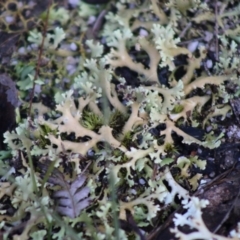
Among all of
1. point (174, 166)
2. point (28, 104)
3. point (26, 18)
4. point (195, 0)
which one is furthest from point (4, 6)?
point (174, 166)

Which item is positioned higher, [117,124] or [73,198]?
[117,124]

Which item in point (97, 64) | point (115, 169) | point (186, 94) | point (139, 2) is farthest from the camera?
point (139, 2)

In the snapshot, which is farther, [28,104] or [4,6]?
[4,6]

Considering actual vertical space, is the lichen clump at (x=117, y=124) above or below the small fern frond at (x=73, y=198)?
above

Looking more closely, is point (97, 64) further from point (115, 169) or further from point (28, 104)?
point (115, 169)

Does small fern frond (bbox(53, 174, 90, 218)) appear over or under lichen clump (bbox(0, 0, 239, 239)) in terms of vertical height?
under

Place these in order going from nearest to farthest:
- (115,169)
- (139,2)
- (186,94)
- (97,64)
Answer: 1. (115,169)
2. (186,94)
3. (97,64)
4. (139,2)

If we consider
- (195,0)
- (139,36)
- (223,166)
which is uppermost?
(195,0)

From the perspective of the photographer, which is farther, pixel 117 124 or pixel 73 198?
pixel 117 124
